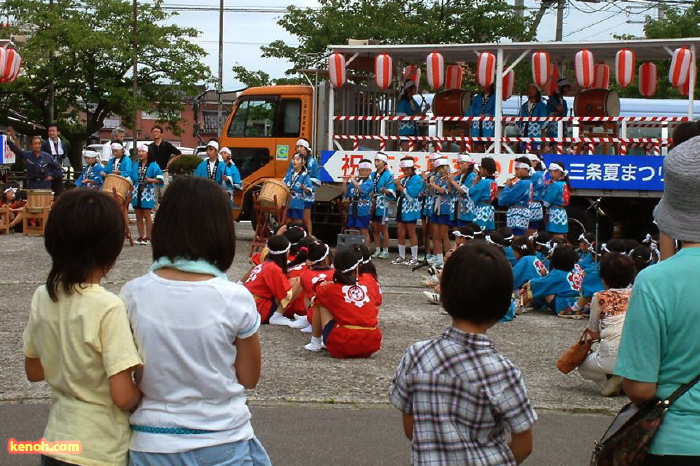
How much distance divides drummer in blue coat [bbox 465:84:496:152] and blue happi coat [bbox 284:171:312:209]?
2.86m

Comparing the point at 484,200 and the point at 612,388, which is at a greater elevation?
the point at 484,200

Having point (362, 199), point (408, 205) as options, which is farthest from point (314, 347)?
point (362, 199)

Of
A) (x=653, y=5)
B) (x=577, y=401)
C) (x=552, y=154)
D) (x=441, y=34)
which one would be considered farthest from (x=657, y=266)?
(x=653, y=5)

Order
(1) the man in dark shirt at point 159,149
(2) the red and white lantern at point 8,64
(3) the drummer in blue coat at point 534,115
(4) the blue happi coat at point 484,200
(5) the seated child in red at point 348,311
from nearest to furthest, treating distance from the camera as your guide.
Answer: (5) the seated child in red at point 348,311, (4) the blue happi coat at point 484,200, (3) the drummer in blue coat at point 534,115, (1) the man in dark shirt at point 159,149, (2) the red and white lantern at point 8,64

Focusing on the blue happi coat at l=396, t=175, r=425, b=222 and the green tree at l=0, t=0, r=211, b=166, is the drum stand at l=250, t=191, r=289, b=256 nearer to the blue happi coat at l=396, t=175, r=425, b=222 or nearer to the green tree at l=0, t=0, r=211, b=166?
the blue happi coat at l=396, t=175, r=425, b=222

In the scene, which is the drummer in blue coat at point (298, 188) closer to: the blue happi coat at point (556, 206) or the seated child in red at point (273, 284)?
the blue happi coat at point (556, 206)

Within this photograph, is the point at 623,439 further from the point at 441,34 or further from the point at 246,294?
the point at 441,34

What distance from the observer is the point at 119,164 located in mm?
15664

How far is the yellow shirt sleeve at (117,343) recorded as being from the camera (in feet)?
9.58

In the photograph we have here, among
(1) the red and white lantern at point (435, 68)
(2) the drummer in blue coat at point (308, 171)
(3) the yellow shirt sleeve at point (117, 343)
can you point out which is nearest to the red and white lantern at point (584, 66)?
(1) the red and white lantern at point (435, 68)

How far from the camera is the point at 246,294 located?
10.0 ft

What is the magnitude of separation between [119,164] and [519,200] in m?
6.66

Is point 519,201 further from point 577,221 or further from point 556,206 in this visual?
point 577,221

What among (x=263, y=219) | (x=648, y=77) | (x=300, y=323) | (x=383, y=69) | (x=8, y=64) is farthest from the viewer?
(x=8, y=64)
